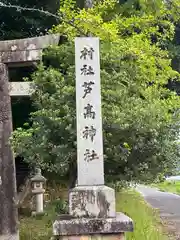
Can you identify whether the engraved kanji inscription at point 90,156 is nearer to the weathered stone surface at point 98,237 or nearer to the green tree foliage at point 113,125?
the weathered stone surface at point 98,237

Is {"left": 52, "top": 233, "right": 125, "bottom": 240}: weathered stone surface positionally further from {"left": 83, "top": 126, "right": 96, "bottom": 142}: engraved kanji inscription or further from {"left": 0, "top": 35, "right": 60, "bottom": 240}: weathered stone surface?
{"left": 0, "top": 35, "right": 60, "bottom": 240}: weathered stone surface

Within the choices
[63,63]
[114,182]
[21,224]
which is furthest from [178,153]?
[21,224]

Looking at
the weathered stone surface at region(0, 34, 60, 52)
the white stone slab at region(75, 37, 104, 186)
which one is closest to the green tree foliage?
the weathered stone surface at region(0, 34, 60, 52)

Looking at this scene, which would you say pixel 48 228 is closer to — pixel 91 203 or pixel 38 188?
pixel 38 188

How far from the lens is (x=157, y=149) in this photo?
593cm

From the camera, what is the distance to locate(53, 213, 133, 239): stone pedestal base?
166 inches

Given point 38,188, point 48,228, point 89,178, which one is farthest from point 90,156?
point 38,188

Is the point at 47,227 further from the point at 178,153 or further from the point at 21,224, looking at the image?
the point at 178,153

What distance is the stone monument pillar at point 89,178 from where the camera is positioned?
14.0 feet

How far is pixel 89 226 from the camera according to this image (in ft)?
14.0

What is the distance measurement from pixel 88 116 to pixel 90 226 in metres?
1.18

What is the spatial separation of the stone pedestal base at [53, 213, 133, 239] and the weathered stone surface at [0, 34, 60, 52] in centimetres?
A: 375

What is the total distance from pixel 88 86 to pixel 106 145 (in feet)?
4.42

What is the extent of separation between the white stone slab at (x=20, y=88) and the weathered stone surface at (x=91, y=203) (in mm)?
3014
